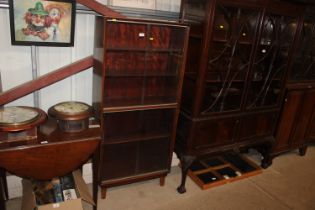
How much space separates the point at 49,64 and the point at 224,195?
199cm

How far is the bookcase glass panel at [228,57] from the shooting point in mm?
2238

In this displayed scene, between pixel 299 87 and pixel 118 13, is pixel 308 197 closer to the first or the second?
pixel 299 87

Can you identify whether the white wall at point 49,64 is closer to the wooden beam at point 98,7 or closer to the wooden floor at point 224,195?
the wooden beam at point 98,7

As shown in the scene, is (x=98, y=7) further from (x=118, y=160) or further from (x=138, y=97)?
(x=118, y=160)

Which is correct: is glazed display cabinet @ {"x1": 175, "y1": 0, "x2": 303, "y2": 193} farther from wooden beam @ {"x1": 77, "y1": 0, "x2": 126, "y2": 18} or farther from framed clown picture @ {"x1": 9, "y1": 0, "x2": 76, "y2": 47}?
framed clown picture @ {"x1": 9, "y1": 0, "x2": 76, "y2": 47}

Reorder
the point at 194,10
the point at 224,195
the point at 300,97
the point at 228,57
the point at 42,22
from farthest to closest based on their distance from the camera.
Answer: the point at 300,97
the point at 224,195
the point at 228,57
the point at 194,10
the point at 42,22

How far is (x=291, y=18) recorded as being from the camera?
255 cm

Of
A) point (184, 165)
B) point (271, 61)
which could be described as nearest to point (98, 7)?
point (184, 165)

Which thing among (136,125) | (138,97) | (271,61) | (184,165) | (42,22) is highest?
(42,22)

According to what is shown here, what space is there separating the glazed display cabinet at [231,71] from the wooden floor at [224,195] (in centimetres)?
21

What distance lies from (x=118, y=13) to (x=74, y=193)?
Result: 4.75 ft

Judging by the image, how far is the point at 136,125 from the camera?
236cm

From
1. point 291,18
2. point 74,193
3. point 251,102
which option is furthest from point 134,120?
point 291,18

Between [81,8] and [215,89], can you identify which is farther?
[215,89]
